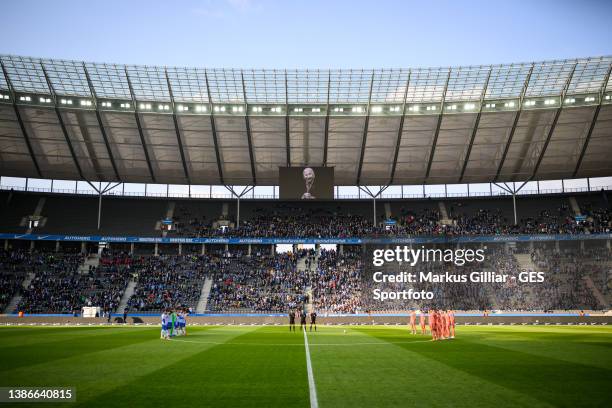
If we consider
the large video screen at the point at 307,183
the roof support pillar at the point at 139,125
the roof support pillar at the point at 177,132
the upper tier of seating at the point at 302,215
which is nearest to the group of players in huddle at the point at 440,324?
the large video screen at the point at 307,183

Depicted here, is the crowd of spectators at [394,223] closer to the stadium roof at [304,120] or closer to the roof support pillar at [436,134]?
the stadium roof at [304,120]

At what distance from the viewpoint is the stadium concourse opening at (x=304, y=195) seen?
52594 millimetres

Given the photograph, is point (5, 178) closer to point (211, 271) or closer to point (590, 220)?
point (211, 271)

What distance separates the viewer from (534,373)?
13.5 meters

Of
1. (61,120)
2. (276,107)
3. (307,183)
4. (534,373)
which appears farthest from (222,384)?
(61,120)

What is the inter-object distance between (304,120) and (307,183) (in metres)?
6.79

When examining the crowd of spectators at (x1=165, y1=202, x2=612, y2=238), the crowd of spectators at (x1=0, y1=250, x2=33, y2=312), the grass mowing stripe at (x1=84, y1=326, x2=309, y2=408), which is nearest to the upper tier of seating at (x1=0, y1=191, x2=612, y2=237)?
the crowd of spectators at (x1=165, y1=202, x2=612, y2=238)

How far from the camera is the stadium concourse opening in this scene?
52594 millimetres

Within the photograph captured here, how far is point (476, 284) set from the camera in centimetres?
5369

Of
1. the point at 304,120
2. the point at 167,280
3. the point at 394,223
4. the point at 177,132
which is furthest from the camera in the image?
the point at 394,223

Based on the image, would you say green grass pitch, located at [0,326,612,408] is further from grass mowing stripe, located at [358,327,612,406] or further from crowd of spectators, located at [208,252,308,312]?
crowd of spectators, located at [208,252,308,312]

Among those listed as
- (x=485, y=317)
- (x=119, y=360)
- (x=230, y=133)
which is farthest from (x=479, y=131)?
(x=119, y=360)

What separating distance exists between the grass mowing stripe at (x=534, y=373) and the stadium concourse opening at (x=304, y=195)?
24.6m

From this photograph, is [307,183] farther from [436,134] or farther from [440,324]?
[440,324]
